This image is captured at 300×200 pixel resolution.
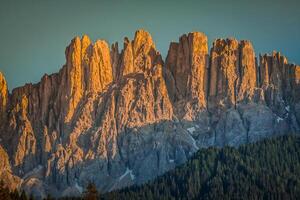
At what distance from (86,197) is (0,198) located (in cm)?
2123

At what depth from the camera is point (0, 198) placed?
165625 mm

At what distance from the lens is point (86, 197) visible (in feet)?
495

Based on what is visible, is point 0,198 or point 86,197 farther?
point 0,198
